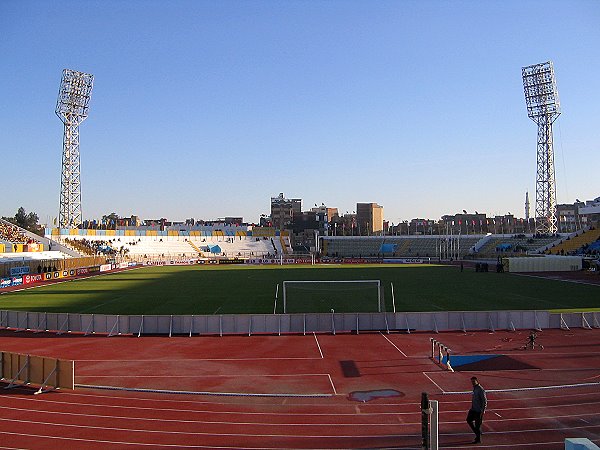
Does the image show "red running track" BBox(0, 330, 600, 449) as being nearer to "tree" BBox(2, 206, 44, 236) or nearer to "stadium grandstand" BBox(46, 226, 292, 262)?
"stadium grandstand" BBox(46, 226, 292, 262)

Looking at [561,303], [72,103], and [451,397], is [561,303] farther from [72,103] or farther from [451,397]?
[72,103]

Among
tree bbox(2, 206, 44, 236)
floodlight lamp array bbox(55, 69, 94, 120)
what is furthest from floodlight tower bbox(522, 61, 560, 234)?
tree bbox(2, 206, 44, 236)

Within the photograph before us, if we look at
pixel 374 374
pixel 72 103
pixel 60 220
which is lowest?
pixel 374 374

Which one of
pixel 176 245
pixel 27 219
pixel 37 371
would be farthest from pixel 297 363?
pixel 27 219

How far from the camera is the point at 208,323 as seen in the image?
988 inches

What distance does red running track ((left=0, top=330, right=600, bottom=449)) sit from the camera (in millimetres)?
12273


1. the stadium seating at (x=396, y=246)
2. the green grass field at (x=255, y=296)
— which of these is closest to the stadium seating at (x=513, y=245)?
the stadium seating at (x=396, y=246)

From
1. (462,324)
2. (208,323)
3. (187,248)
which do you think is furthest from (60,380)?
(187,248)

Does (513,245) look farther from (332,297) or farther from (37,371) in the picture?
(37,371)

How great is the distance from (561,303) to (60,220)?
2935 inches

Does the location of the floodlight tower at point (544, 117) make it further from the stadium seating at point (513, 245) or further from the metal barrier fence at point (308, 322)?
the metal barrier fence at point (308, 322)

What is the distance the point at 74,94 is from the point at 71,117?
361cm

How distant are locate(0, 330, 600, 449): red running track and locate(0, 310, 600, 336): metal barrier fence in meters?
1.55

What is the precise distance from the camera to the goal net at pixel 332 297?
31.8m
